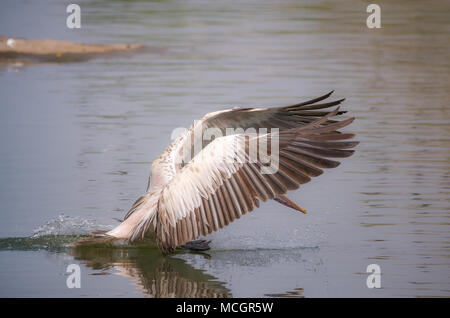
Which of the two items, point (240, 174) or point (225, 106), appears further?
point (225, 106)

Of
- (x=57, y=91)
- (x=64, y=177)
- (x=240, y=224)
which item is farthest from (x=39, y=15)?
(x=240, y=224)

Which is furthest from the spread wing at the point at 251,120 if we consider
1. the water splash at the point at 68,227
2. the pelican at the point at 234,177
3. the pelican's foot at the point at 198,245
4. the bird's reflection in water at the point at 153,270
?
the water splash at the point at 68,227

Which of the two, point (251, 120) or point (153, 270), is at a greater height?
point (251, 120)

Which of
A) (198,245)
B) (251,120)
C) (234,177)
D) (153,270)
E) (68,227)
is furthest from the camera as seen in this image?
(68,227)

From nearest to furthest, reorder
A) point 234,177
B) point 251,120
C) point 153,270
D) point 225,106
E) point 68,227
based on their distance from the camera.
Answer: point 234,177
point 153,270
point 251,120
point 68,227
point 225,106

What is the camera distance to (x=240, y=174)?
24.9ft

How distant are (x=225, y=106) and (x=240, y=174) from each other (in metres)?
5.78

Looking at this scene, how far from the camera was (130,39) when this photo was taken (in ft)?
64.7

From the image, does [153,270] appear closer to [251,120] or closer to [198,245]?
[198,245]

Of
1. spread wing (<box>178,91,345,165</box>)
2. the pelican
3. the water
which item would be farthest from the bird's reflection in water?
spread wing (<box>178,91,345,165</box>)

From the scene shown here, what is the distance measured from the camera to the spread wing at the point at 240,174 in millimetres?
7469

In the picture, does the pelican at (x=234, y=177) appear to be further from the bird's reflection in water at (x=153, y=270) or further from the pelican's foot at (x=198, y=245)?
the pelican's foot at (x=198, y=245)

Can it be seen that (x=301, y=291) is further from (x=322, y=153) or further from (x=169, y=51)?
(x=169, y=51)

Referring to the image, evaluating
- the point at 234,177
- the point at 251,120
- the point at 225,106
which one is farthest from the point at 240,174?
the point at 225,106
